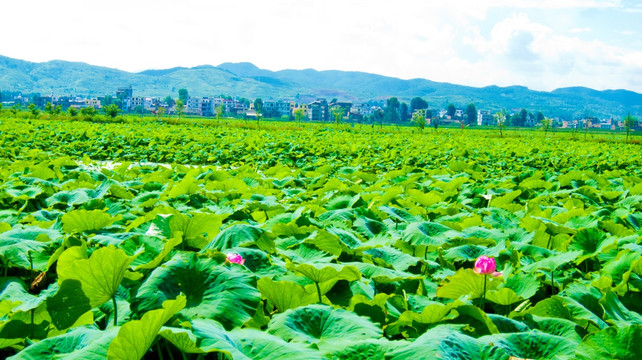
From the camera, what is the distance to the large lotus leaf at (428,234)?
7.97 ft

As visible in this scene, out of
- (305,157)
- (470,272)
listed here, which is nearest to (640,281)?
(470,272)

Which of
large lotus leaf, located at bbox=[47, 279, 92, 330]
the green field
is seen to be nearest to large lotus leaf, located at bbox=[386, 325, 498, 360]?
the green field

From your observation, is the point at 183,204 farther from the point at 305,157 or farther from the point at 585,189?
the point at 305,157

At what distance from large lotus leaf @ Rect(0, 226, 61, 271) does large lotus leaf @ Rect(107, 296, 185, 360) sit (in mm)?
1162

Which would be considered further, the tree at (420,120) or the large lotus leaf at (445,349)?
the tree at (420,120)

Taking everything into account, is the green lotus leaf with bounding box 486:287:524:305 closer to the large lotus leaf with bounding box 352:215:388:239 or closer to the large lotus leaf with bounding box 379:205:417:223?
the large lotus leaf with bounding box 352:215:388:239

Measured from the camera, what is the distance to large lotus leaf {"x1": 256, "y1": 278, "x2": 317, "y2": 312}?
1587 millimetres

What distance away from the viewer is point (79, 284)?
4.60 ft

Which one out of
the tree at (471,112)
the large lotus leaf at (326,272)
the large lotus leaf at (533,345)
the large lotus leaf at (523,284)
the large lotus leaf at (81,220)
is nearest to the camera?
the large lotus leaf at (533,345)

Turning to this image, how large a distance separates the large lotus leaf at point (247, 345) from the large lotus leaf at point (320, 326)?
116 mm

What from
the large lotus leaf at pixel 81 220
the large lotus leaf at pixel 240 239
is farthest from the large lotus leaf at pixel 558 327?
the large lotus leaf at pixel 81 220

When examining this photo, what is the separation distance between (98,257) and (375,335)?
0.84 m

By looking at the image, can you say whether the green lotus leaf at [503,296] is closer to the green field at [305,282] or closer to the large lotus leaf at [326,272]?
the green field at [305,282]

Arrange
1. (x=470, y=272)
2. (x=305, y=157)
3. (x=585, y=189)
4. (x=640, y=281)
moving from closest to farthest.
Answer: (x=470, y=272), (x=640, y=281), (x=585, y=189), (x=305, y=157)
